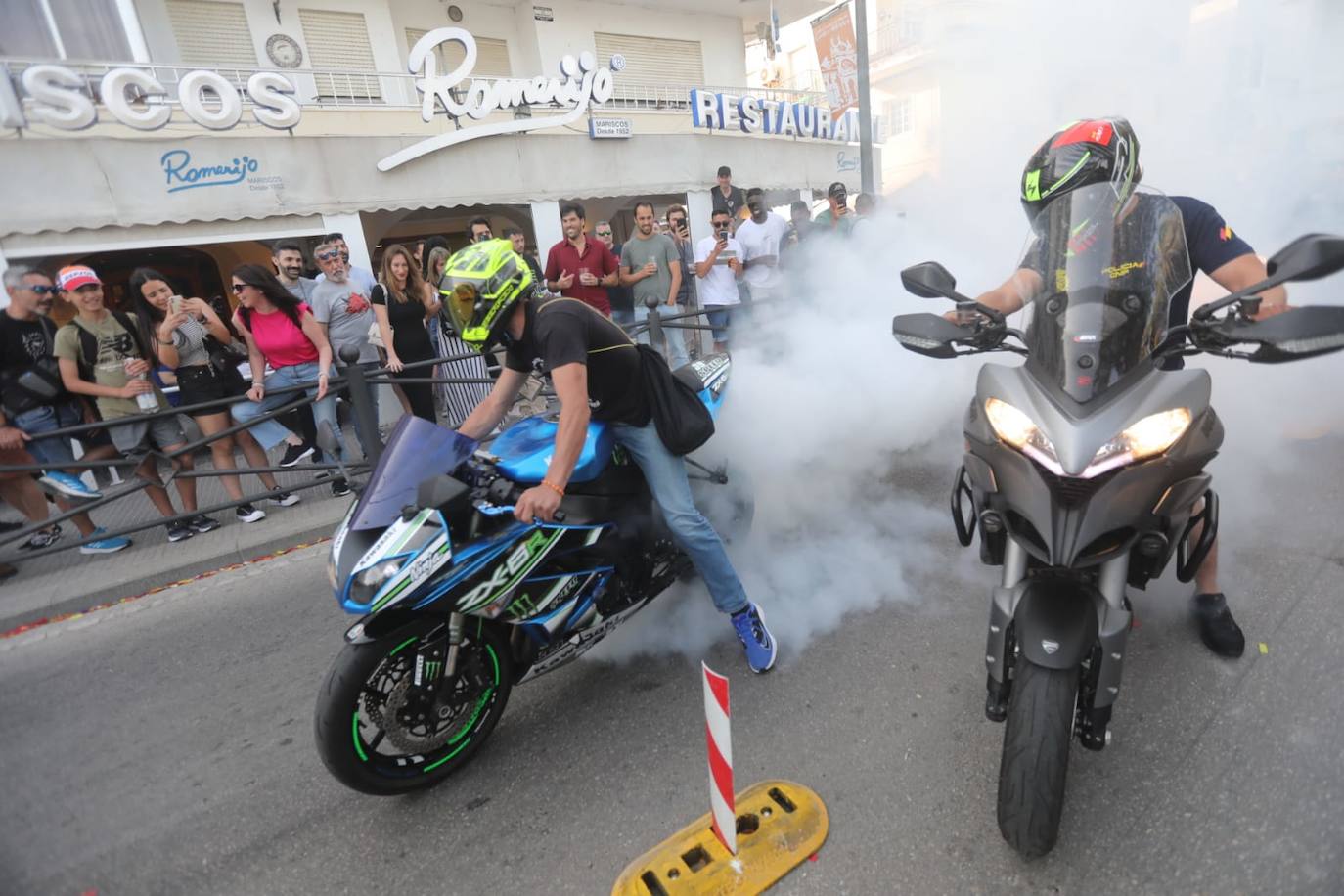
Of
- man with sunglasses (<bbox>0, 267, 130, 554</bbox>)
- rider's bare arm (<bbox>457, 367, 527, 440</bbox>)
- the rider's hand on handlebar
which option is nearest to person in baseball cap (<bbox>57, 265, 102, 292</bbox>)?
man with sunglasses (<bbox>0, 267, 130, 554</bbox>)

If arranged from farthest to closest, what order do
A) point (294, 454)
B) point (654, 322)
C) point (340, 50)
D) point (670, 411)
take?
point (340, 50), point (294, 454), point (654, 322), point (670, 411)

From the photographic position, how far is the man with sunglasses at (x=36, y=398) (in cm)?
506

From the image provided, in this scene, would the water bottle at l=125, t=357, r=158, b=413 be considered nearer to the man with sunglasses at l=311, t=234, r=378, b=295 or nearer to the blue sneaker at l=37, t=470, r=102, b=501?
the blue sneaker at l=37, t=470, r=102, b=501

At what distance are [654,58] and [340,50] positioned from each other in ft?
26.2

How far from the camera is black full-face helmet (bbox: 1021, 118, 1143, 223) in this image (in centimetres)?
239

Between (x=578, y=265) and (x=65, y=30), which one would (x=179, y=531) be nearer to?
(x=578, y=265)

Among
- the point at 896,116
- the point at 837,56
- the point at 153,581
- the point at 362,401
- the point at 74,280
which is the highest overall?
the point at 837,56

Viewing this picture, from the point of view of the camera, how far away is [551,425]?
2971 millimetres

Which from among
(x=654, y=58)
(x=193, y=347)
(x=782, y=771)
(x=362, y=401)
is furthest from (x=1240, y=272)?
(x=654, y=58)

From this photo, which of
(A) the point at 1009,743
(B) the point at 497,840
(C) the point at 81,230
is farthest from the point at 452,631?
(C) the point at 81,230

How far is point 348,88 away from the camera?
14281 millimetres

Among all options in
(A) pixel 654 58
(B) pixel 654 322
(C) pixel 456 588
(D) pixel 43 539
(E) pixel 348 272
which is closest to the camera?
(C) pixel 456 588

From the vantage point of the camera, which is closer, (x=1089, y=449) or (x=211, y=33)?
(x=1089, y=449)

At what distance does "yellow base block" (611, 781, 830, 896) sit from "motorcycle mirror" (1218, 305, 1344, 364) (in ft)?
6.01
